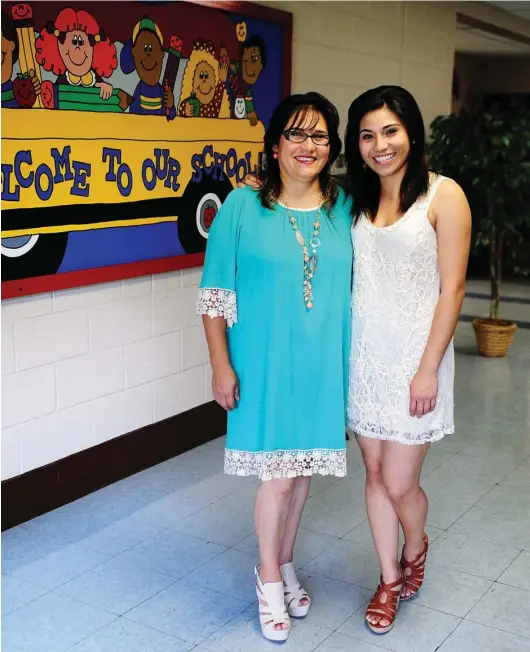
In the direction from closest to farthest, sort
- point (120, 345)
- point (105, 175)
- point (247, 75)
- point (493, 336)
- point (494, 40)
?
point (105, 175), point (120, 345), point (247, 75), point (493, 336), point (494, 40)

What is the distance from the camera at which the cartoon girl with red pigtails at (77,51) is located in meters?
2.94

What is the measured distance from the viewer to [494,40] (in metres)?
7.97

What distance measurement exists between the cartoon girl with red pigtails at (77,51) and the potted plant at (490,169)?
3046 millimetres

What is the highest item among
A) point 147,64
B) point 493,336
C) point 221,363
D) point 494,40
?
point 494,40

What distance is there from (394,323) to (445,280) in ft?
0.59

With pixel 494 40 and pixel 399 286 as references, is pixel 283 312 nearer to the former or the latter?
pixel 399 286

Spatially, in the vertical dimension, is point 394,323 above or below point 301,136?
below

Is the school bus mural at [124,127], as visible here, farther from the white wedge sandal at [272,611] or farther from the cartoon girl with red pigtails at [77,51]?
the white wedge sandal at [272,611]

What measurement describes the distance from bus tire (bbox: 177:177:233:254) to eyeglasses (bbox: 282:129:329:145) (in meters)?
1.49

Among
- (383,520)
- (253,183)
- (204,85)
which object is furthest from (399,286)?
(204,85)

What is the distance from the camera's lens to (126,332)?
138 inches

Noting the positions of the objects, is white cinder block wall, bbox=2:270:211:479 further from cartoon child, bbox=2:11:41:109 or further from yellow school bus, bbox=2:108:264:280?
cartoon child, bbox=2:11:41:109

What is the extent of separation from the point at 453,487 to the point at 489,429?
0.86 m

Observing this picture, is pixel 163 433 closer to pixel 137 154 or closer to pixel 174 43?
pixel 137 154
